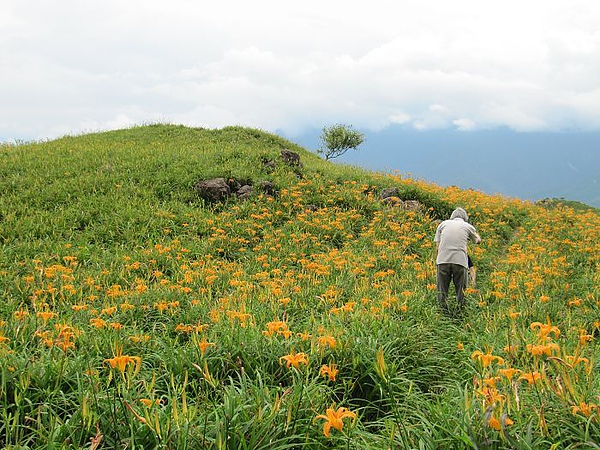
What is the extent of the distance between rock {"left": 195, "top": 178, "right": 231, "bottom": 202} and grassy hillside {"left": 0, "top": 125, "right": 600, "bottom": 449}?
0.21 metres

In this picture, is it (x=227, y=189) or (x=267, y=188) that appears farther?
(x=267, y=188)

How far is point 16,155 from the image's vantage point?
15.1 meters

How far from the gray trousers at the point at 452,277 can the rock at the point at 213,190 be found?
721 cm

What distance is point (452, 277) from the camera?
7.19m

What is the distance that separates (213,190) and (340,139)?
22.9 meters

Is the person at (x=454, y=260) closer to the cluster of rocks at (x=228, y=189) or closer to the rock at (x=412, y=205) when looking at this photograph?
the rock at (x=412, y=205)

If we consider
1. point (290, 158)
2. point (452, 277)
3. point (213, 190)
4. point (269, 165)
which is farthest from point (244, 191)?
point (452, 277)

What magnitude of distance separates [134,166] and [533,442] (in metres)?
13.8

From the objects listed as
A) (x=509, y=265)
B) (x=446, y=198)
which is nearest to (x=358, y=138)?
(x=446, y=198)

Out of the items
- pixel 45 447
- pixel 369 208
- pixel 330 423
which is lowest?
pixel 45 447

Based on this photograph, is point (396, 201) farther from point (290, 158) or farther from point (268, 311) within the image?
point (268, 311)

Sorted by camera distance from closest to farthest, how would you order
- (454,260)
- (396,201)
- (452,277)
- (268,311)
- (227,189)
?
(268,311) < (454,260) < (452,277) < (227,189) < (396,201)

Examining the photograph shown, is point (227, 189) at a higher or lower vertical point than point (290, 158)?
lower

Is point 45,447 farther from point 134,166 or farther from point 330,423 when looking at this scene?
point 134,166
